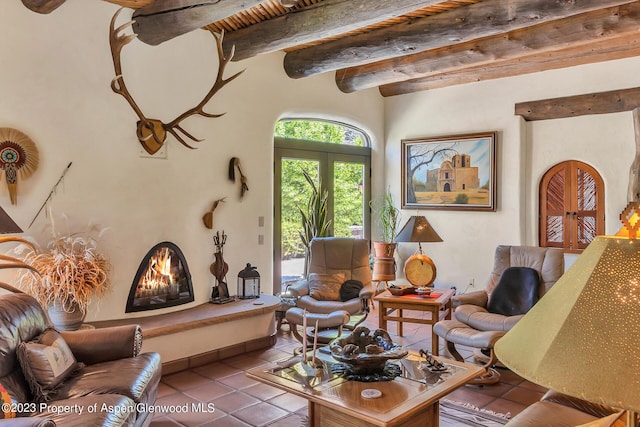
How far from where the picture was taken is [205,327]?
167 inches

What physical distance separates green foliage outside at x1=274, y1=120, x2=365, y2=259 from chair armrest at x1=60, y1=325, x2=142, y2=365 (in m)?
3.07

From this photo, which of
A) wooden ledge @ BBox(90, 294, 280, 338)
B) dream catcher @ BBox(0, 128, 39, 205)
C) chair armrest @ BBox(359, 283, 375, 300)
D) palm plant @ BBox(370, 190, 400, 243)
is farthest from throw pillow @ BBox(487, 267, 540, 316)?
dream catcher @ BBox(0, 128, 39, 205)

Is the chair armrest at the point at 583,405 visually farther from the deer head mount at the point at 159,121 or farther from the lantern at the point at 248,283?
the deer head mount at the point at 159,121

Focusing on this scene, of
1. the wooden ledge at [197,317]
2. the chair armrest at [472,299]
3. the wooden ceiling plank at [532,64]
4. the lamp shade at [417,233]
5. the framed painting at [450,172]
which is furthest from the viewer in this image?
the framed painting at [450,172]

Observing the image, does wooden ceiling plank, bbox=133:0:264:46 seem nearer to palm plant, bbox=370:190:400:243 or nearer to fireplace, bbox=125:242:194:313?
fireplace, bbox=125:242:194:313

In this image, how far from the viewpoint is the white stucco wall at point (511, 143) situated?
5340 millimetres

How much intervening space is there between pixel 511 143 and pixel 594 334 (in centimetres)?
580

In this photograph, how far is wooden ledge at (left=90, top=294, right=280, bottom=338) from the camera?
3.92m

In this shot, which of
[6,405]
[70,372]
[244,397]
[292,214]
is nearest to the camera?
[6,405]

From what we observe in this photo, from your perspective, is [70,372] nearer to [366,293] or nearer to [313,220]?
[366,293]

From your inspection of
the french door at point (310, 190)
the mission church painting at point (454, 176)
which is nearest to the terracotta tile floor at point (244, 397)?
the french door at point (310, 190)

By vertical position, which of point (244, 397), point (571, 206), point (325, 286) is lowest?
point (244, 397)

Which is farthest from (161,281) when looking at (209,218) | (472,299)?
(472,299)

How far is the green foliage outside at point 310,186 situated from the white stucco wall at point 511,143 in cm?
65
